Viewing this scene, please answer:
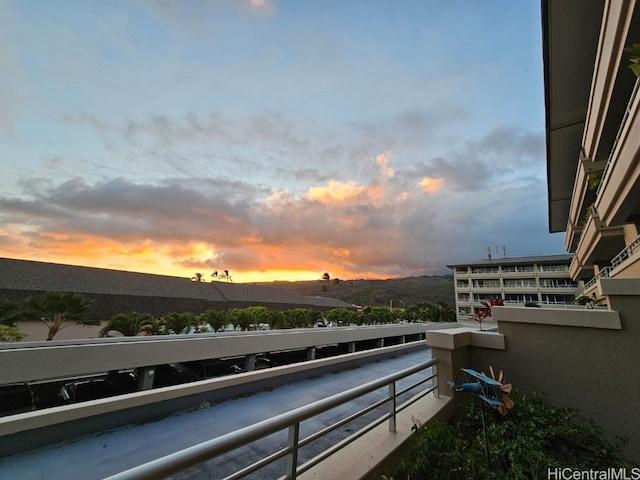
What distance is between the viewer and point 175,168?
41.1ft

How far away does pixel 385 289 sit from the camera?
99875 millimetres

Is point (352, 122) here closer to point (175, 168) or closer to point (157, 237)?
point (175, 168)

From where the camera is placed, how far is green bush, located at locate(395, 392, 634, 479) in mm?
2596

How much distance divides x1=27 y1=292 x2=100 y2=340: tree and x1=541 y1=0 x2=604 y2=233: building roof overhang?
77.1 feet

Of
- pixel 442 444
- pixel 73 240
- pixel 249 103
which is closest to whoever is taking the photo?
pixel 442 444

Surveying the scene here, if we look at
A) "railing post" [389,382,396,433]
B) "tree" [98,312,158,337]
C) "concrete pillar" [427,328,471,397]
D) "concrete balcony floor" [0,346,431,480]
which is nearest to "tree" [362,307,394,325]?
"tree" [98,312,158,337]

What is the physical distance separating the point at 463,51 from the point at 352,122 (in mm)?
4622

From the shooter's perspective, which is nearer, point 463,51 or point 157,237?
point 463,51

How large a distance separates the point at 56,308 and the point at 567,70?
84.0 ft

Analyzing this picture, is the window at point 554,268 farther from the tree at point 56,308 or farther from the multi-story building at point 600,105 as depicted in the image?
the tree at point 56,308

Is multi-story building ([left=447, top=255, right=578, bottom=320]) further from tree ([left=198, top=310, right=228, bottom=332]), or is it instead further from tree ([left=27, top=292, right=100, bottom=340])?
tree ([left=27, top=292, right=100, bottom=340])

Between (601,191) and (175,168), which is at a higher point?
(175,168)

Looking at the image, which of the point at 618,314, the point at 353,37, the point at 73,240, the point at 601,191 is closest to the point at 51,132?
the point at 353,37

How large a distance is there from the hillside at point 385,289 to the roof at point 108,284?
166ft
